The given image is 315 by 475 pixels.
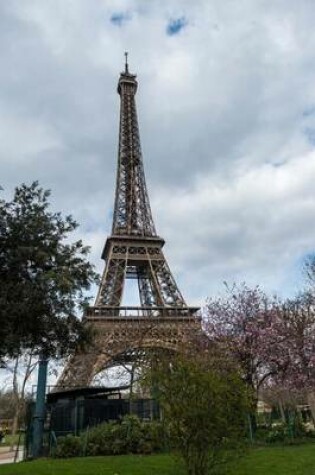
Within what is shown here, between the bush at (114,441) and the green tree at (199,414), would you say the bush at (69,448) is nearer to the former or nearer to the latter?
Answer: the bush at (114,441)

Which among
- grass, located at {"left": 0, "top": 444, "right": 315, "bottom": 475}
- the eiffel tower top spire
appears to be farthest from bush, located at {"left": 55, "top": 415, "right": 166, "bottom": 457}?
the eiffel tower top spire

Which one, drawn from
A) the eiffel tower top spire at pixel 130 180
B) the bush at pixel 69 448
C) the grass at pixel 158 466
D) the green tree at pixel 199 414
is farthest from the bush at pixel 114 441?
the eiffel tower top spire at pixel 130 180

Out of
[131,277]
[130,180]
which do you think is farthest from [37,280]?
[130,180]

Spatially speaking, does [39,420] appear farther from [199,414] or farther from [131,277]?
[131,277]

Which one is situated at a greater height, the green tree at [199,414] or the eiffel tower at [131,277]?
the eiffel tower at [131,277]

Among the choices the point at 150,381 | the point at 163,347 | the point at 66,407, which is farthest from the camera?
the point at 163,347

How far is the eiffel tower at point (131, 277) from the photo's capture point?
36.9 m

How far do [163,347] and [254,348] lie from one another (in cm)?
1539

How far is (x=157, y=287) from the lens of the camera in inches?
1927

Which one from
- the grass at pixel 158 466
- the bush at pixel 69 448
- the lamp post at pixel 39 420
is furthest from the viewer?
the lamp post at pixel 39 420

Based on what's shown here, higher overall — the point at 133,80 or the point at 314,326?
the point at 133,80

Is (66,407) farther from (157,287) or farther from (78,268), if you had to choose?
(157,287)

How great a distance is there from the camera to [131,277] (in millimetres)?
54500

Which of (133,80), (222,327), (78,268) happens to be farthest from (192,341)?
(133,80)
